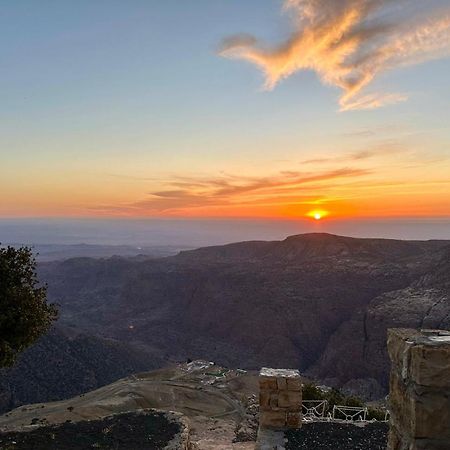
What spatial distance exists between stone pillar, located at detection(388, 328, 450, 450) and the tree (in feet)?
43.5

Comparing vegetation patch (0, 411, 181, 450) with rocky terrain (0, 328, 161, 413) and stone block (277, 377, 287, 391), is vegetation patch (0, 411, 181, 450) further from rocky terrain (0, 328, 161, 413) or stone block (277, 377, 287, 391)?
rocky terrain (0, 328, 161, 413)

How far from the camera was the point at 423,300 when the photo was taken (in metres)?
65.7

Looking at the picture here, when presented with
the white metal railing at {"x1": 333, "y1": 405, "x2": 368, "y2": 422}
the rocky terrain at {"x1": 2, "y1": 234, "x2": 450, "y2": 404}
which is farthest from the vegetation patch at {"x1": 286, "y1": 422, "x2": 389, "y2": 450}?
the rocky terrain at {"x1": 2, "y1": 234, "x2": 450, "y2": 404}

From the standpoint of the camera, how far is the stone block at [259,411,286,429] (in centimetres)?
1061

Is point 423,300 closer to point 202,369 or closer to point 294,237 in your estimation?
point 202,369

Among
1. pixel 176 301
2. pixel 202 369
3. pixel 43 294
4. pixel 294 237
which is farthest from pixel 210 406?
pixel 294 237

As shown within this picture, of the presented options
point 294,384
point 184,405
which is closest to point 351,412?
point 294,384

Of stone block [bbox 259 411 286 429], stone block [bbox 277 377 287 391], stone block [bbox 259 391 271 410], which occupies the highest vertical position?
stone block [bbox 277 377 287 391]

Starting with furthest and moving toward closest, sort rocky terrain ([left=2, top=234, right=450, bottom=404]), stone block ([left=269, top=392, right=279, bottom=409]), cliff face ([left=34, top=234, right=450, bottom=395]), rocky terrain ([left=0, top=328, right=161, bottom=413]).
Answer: cliff face ([left=34, top=234, right=450, bottom=395]) < rocky terrain ([left=2, top=234, right=450, bottom=404]) < rocky terrain ([left=0, top=328, right=161, bottom=413]) < stone block ([left=269, top=392, right=279, bottom=409])

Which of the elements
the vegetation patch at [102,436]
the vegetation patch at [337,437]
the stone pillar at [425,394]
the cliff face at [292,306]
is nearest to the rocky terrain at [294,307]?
the cliff face at [292,306]

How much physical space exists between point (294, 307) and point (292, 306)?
51cm

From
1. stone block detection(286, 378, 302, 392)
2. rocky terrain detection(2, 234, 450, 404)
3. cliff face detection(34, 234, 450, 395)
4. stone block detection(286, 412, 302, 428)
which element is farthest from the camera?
cliff face detection(34, 234, 450, 395)

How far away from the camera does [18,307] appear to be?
1454 centimetres

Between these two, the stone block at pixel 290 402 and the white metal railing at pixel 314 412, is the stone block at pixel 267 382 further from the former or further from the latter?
the white metal railing at pixel 314 412
